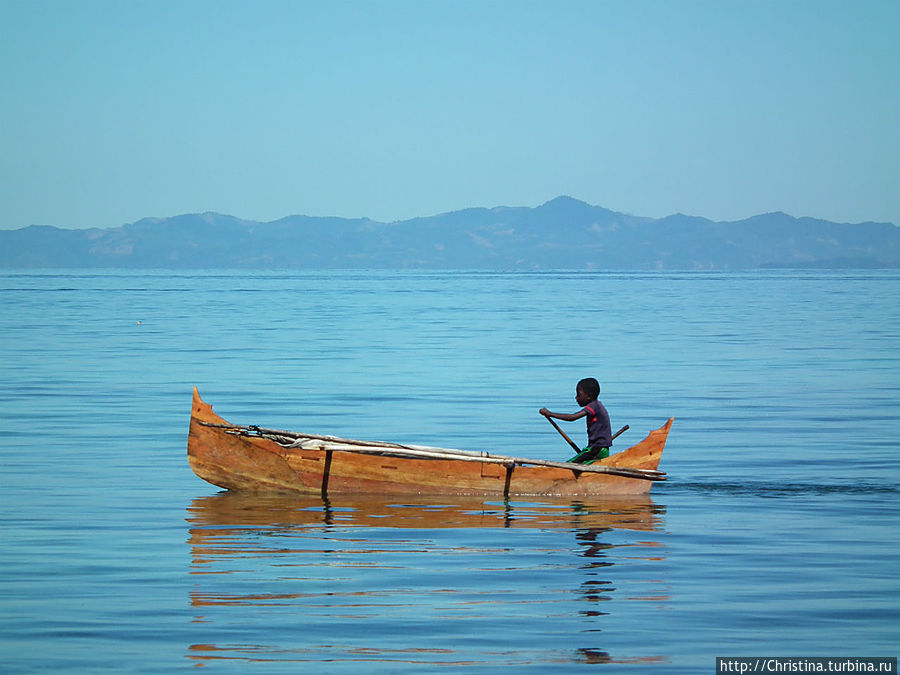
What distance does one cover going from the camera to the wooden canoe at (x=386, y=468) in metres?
17.7

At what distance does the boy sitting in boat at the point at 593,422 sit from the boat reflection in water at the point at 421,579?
2.82ft

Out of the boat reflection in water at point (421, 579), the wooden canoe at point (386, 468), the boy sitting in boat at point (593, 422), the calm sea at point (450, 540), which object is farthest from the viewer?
the boy sitting in boat at point (593, 422)

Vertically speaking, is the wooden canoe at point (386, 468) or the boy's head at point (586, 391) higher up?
the boy's head at point (586, 391)

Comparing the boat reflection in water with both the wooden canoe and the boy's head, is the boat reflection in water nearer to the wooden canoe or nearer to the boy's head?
the wooden canoe

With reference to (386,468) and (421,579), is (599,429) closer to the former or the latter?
(386,468)

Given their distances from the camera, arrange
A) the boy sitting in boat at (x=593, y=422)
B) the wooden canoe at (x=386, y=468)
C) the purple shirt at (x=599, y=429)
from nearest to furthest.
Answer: the wooden canoe at (x=386, y=468) < the boy sitting in boat at (x=593, y=422) < the purple shirt at (x=599, y=429)

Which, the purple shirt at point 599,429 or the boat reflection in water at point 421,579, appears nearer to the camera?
the boat reflection in water at point 421,579

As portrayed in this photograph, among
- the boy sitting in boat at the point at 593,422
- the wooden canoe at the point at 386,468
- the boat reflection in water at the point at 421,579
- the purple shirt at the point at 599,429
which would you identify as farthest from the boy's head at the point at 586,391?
the boat reflection in water at the point at 421,579

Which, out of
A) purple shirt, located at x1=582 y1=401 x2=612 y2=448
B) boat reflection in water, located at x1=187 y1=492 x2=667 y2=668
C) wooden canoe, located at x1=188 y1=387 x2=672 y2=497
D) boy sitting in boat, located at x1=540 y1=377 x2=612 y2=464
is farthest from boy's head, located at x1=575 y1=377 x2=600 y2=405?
boat reflection in water, located at x1=187 y1=492 x2=667 y2=668

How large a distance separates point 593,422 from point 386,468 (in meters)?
3.06

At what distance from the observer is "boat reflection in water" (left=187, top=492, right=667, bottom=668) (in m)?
10.7

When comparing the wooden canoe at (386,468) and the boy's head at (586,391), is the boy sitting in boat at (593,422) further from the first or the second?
the wooden canoe at (386,468)

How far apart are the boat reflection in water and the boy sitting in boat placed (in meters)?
0.86

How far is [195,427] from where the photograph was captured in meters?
18.1
